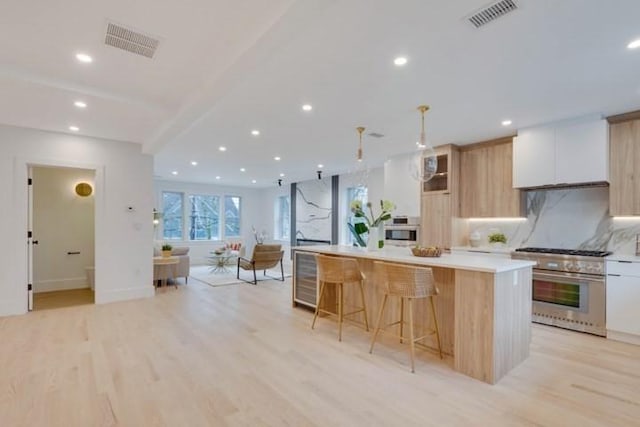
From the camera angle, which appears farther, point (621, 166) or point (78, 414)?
point (621, 166)

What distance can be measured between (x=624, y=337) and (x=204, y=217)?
405 inches

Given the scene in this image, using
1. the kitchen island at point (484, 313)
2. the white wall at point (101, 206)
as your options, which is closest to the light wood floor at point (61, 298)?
the white wall at point (101, 206)

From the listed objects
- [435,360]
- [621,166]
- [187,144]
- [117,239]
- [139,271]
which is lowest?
[435,360]

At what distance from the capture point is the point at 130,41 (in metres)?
2.52

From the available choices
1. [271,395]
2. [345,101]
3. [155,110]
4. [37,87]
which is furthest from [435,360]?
[37,87]

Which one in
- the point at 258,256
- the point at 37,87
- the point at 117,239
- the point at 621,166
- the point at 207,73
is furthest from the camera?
the point at 258,256

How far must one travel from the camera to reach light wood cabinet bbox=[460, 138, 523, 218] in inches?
188

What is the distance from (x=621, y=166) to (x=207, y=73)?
4755 millimetres

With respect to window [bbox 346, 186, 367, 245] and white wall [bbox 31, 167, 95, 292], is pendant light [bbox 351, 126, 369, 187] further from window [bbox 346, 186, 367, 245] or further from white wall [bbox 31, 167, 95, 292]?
white wall [bbox 31, 167, 95, 292]

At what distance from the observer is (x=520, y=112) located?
3.88 meters

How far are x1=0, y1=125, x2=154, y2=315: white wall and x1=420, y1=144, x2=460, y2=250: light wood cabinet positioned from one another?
4.74m

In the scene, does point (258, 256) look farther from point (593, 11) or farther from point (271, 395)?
point (593, 11)

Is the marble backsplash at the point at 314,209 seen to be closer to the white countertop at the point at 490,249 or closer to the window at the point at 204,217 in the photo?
the window at the point at 204,217

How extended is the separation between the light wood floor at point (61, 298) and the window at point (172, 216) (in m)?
4.02
